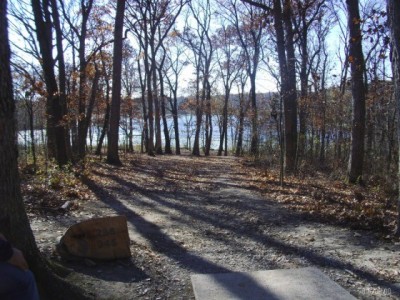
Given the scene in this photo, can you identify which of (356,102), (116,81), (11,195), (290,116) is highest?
(116,81)

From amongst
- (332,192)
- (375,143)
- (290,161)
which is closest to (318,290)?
(332,192)

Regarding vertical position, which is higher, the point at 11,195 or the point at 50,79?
the point at 50,79

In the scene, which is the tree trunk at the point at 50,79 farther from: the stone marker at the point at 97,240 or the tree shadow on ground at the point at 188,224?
the stone marker at the point at 97,240

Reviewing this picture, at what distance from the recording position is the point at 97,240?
5133 millimetres

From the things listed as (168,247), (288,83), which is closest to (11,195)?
(168,247)

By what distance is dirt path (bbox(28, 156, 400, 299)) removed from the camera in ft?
15.0

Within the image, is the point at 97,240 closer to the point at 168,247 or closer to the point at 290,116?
the point at 168,247

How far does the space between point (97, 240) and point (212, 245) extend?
1957 millimetres

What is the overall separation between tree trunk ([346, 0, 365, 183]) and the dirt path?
4168 mm

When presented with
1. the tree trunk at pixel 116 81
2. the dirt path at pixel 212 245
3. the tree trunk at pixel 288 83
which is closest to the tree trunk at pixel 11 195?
the dirt path at pixel 212 245

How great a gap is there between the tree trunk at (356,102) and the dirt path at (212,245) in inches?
164

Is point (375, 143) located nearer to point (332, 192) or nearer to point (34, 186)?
point (332, 192)

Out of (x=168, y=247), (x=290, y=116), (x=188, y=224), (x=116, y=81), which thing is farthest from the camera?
(x=116, y=81)

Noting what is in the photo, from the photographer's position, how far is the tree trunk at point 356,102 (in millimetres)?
11850
